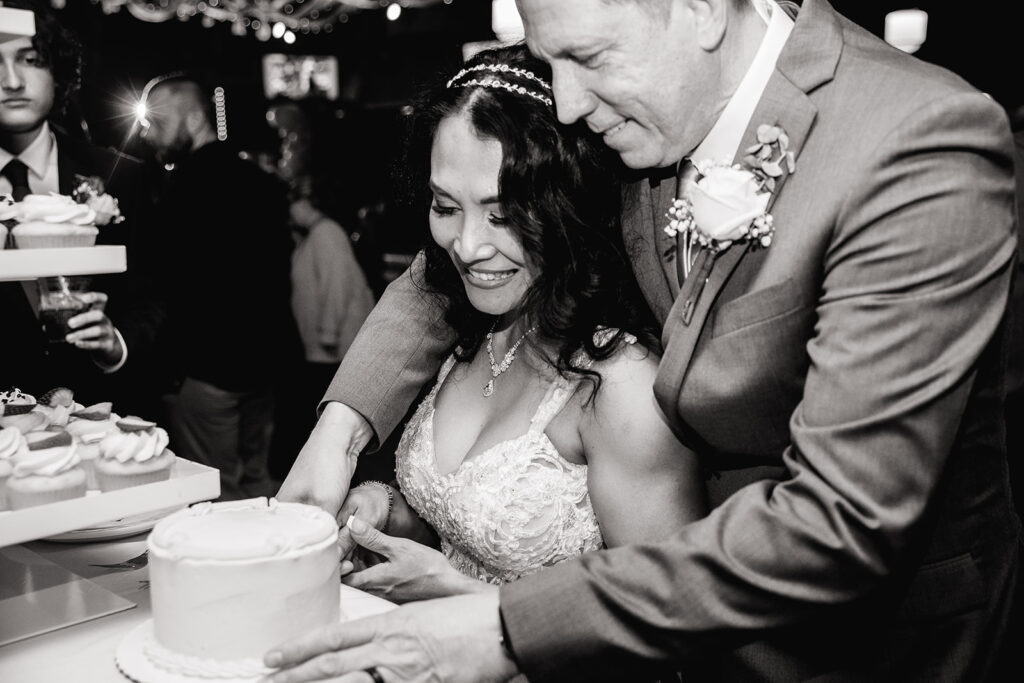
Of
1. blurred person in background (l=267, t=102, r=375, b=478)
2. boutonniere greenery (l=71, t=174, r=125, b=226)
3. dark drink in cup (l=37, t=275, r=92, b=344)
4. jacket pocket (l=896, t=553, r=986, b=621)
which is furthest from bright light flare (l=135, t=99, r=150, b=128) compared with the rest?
jacket pocket (l=896, t=553, r=986, b=621)

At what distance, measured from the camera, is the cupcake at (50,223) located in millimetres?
1759

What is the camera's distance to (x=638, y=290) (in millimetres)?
1968

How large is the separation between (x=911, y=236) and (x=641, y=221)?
2.27 ft

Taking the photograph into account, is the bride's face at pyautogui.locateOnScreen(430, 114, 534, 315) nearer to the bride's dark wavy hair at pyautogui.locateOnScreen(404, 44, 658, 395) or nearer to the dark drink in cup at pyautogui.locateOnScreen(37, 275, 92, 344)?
the bride's dark wavy hair at pyautogui.locateOnScreen(404, 44, 658, 395)

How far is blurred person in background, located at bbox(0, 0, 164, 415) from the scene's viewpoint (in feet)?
7.59

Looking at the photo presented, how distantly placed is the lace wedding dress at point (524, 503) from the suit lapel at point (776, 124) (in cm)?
40

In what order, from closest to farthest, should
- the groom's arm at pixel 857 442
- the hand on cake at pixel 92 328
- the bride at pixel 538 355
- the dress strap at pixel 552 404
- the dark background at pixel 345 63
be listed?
the groom's arm at pixel 857 442
the bride at pixel 538 355
the dress strap at pixel 552 404
the hand on cake at pixel 92 328
the dark background at pixel 345 63

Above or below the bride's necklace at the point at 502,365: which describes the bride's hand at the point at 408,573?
below

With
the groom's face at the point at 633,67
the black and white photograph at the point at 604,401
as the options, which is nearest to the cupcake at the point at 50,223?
the black and white photograph at the point at 604,401

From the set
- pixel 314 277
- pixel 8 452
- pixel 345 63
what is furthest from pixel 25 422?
pixel 345 63

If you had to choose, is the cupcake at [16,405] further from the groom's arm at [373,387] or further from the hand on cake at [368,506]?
the hand on cake at [368,506]

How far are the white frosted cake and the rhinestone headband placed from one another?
102 cm

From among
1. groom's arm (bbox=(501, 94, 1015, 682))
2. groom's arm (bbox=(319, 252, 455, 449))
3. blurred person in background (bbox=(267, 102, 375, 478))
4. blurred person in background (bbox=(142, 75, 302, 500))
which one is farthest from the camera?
blurred person in background (bbox=(267, 102, 375, 478))

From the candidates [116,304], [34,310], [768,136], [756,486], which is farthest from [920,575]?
[116,304]
